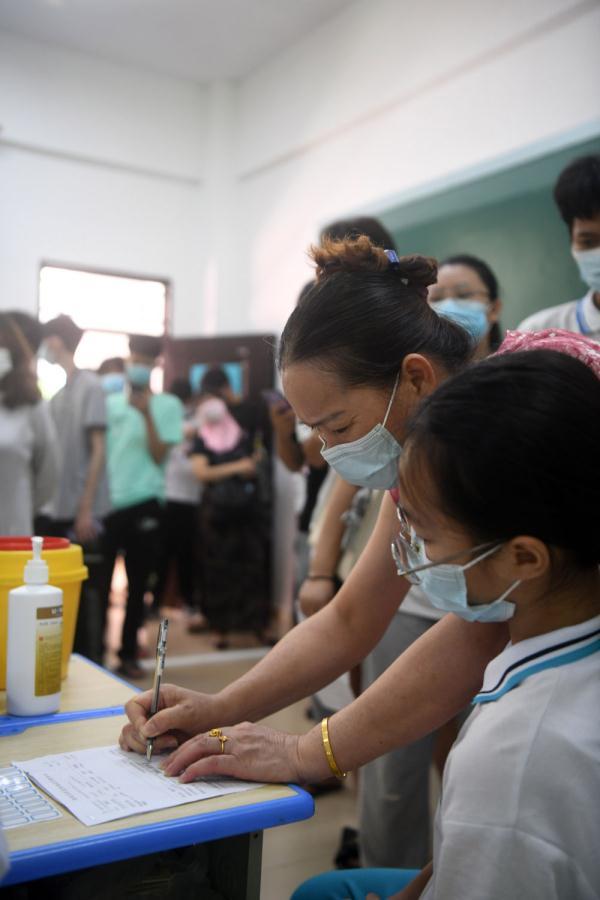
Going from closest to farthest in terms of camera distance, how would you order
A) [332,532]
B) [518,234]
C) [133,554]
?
[332,532] < [518,234] < [133,554]

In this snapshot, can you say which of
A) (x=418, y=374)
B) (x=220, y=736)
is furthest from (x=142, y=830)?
(x=418, y=374)

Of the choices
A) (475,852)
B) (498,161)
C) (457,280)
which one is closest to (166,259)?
(498,161)

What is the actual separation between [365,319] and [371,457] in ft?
0.71

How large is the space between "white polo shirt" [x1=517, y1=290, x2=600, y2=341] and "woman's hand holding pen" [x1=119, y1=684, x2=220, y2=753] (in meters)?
1.18

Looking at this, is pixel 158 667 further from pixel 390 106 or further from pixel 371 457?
pixel 390 106

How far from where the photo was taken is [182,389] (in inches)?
209

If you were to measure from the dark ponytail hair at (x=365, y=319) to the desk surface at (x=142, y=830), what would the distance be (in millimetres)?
572

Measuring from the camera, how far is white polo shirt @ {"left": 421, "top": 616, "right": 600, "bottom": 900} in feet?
2.52

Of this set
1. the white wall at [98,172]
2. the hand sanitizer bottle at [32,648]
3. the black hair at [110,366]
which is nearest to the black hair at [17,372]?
the hand sanitizer bottle at [32,648]

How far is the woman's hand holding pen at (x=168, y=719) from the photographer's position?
1.06m

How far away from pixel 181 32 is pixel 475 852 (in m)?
5.23

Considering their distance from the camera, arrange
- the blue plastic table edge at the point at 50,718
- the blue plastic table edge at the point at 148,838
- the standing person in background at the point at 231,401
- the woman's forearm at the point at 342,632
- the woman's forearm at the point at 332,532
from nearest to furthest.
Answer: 1. the blue plastic table edge at the point at 148,838
2. the blue plastic table edge at the point at 50,718
3. the woman's forearm at the point at 342,632
4. the woman's forearm at the point at 332,532
5. the standing person in background at the point at 231,401

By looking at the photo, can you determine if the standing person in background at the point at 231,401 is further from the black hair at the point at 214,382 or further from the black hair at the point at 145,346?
the black hair at the point at 145,346

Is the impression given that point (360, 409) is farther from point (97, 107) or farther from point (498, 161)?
point (97, 107)
